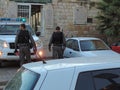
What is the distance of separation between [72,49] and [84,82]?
12.1m

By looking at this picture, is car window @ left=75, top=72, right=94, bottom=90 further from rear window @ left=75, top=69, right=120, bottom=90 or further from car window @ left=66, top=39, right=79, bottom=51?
car window @ left=66, top=39, right=79, bottom=51

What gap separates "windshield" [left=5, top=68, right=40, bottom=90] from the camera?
12.9 ft

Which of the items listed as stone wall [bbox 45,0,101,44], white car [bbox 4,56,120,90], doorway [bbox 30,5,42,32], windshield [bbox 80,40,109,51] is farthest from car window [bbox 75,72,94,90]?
→ doorway [bbox 30,5,42,32]

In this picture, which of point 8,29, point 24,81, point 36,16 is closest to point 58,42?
point 8,29

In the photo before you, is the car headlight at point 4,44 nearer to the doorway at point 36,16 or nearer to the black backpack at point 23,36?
the black backpack at point 23,36

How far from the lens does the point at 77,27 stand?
24.8 metres

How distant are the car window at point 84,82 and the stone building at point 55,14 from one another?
1927 cm

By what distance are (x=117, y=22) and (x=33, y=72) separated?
17.9m

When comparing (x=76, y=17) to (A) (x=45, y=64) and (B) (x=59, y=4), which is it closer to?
(B) (x=59, y=4)

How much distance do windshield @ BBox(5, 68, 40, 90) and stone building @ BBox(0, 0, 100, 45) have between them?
1861 cm

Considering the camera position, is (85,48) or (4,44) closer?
(4,44)

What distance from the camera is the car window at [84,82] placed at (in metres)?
3.85

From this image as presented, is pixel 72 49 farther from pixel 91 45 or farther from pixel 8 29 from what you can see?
pixel 8 29

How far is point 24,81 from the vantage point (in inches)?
162
